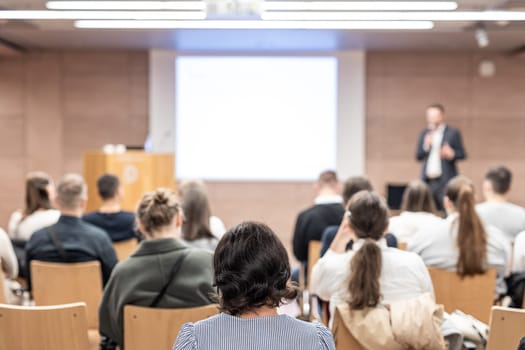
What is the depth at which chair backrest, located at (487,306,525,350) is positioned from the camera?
2633 millimetres

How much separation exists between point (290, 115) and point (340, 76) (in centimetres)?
85

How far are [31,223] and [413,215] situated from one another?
270 cm

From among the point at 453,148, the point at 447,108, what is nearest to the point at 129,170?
the point at 453,148

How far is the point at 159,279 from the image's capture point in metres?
2.97

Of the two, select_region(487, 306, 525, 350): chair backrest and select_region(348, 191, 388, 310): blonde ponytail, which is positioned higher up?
select_region(348, 191, 388, 310): blonde ponytail

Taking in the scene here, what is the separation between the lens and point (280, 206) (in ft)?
30.3

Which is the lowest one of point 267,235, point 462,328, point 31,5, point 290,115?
point 462,328

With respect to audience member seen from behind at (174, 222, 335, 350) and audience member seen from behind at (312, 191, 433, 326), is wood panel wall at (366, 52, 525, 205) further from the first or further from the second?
audience member seen from behind at (174, 222, 335, 350)

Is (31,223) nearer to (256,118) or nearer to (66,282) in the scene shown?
(66,282)

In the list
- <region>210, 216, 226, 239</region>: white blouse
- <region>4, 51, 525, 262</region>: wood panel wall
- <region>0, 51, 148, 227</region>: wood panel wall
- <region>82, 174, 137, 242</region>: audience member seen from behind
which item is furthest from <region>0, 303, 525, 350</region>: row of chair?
<region>0, 51, 148, 227</region>: wood panel wall

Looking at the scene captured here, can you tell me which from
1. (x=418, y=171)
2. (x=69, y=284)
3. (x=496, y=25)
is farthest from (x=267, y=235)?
(x=418, y=171)

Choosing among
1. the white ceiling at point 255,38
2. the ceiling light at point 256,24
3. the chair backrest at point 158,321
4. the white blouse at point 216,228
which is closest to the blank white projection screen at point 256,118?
the white ceiling at point 255,38

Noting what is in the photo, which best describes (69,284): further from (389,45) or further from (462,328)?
(389,45)

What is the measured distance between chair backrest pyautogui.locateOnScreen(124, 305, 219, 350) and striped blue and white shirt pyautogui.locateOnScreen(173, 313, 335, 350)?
41.7 inches
